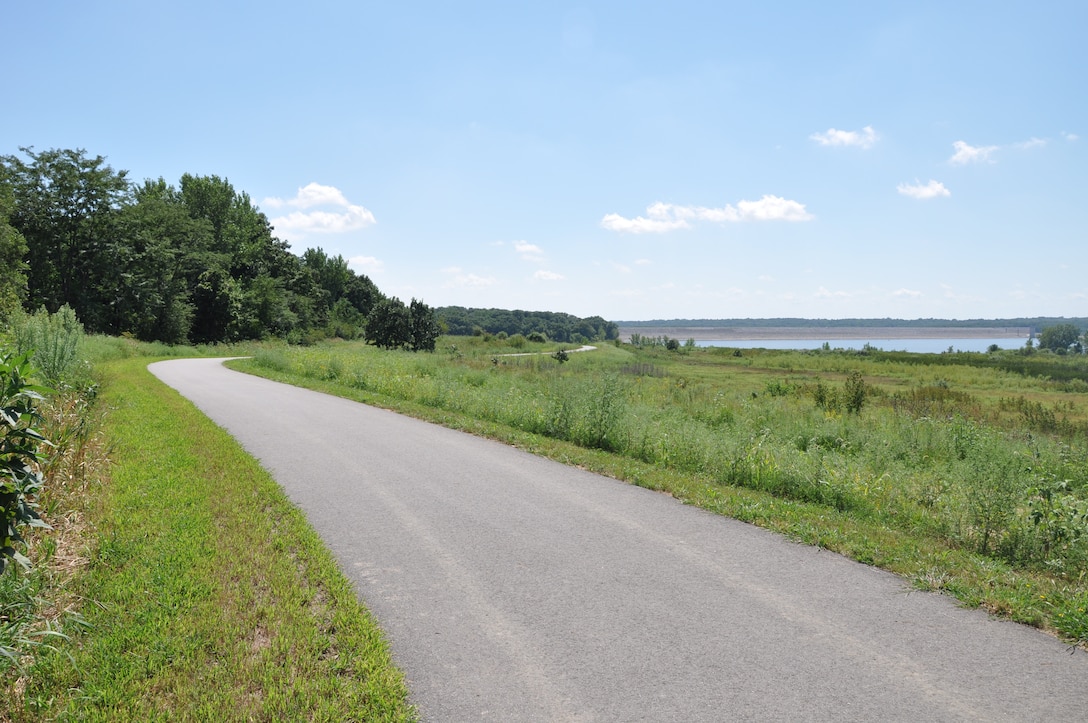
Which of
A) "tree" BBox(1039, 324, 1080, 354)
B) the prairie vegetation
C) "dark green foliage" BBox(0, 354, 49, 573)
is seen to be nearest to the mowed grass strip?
"dark green foliage" BBox(0, 354, 49, 573)

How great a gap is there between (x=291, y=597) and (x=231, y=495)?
120 inches

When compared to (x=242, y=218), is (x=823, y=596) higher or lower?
lower

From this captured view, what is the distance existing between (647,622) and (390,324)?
5618cm

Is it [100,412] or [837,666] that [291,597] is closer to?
[837,666]

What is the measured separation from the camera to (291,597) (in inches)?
178

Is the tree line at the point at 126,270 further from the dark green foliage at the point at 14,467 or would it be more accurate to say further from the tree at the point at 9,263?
the dark green foliage at the point at 14,467

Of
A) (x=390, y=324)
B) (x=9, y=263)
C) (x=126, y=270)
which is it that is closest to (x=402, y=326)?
(x=390, y=324)

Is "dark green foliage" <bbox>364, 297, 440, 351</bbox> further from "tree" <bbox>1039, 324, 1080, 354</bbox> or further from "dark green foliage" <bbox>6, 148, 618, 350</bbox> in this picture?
"tree" <bbox>1039, 324, 1080, 354</bbox>

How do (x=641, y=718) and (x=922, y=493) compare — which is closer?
(x=641, y=718)

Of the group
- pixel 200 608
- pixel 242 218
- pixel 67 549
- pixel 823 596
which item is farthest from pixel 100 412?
pixel 242 218

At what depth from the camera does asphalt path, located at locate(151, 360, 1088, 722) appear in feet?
11.0

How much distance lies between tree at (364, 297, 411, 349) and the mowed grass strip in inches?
2016

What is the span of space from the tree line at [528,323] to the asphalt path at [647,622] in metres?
121

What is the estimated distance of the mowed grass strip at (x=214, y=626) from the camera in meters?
3.28
